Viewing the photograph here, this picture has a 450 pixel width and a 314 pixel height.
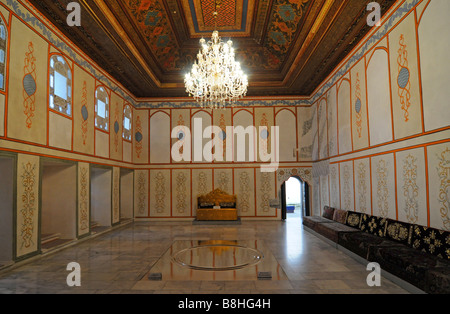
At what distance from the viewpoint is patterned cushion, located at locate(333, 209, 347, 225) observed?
797 centimetres

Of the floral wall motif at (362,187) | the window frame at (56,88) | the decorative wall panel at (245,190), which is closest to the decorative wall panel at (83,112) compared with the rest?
the window frame at (56,88)

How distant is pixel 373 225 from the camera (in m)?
6.44

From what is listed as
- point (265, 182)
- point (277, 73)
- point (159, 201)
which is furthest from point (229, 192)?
point (277, 73)

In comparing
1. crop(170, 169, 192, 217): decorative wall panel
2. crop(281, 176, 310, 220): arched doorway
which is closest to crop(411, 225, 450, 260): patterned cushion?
crop(281, 176, 310, 220): arched doorway

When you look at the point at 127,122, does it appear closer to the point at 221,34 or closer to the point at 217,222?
the point at 221,34

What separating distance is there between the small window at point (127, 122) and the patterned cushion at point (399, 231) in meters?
9.30

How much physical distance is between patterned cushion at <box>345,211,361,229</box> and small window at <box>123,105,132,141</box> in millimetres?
8386

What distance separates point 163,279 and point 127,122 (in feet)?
26.5

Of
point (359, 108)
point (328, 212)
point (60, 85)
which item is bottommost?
point (328, 212)

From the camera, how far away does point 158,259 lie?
20.0 feet

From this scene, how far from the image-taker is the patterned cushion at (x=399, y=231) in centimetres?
524

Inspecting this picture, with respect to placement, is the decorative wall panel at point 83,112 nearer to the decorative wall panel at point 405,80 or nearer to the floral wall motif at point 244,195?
the floral wall motif at point 244,195

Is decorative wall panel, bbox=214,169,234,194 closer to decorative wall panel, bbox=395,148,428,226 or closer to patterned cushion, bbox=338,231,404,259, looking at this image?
patterned cushion, bbox=338,231,404,259

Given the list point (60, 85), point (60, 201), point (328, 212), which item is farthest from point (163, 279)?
point (328, 212)
